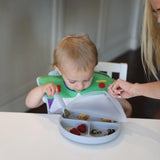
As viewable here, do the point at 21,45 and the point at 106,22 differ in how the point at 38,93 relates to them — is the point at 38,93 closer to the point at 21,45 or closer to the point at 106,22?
the point at 21,45

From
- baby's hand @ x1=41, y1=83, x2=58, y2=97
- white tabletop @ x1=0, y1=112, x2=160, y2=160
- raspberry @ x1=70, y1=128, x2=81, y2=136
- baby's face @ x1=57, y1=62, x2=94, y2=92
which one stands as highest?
baby's face @ x1=57, y1=62, x2=94, y2=92

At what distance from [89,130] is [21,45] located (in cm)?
139

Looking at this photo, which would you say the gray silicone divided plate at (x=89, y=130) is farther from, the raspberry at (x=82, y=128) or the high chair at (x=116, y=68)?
the high chair at (x=116, y=68)

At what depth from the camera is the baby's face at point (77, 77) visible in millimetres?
1119

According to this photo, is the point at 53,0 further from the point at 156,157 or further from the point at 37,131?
the point at 156,157


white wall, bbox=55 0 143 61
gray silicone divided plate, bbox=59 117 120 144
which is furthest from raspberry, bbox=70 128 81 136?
white wall, bbox=55 0 143 61

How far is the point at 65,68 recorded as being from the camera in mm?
1142

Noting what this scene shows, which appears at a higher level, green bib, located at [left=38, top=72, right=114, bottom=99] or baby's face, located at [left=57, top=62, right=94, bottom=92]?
baby's face, located at [left=57, top=62, right=94, bottom=92]

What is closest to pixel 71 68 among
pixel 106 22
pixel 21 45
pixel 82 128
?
pixel 82 128

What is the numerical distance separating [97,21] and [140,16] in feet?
5.61

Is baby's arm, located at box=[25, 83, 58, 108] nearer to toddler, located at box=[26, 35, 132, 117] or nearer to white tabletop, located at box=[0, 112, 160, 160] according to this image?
toddler, located at box=[26, 35, 132, 117]

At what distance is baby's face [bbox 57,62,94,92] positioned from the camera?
1.12 meters

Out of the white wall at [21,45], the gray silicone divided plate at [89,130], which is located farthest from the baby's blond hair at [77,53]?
the white wall at [21,45]

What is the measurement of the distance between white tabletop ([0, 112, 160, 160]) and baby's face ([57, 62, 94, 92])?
0.20 meters
